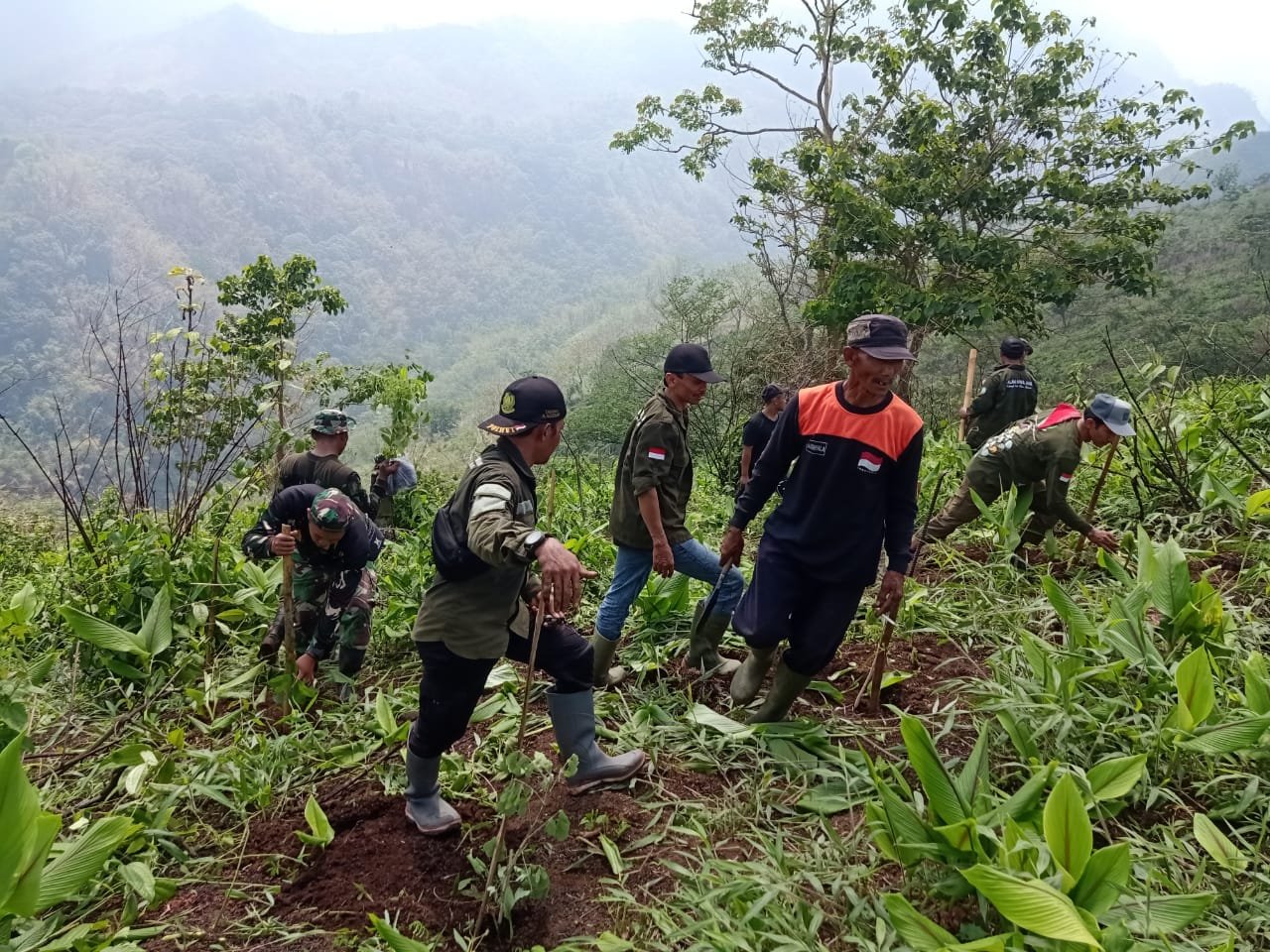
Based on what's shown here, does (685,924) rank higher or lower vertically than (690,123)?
lower

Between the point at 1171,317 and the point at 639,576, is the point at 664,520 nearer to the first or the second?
the point at 639,576

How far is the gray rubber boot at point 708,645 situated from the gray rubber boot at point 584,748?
3.02ft

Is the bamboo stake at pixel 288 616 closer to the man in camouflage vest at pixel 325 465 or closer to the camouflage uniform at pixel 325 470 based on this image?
the man in camouflage vest at pixel 325 465

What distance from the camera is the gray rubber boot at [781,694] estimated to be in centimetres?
321

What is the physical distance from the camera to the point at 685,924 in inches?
90.0

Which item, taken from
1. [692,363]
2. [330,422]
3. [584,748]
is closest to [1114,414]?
[692,363]

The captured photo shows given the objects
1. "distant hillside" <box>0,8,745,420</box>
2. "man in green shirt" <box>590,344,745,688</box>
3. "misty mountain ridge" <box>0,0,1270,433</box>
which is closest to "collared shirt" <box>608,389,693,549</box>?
"man in green shirt" <box>590,344,745,688</box>

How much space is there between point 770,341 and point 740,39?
761 centimetres

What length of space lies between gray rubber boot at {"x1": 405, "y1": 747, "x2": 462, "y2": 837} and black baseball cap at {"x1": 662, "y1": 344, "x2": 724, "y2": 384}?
76.2 inches

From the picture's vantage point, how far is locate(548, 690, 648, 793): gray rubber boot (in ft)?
9.77

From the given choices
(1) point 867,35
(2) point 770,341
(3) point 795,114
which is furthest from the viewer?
(3) point 795,114

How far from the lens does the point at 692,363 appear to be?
3568 mm

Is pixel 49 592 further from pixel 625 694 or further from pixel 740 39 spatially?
pixel 740 39

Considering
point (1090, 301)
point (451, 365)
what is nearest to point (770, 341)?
point (1090, 301)
